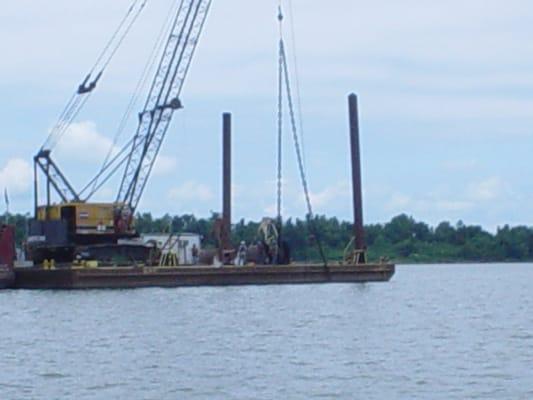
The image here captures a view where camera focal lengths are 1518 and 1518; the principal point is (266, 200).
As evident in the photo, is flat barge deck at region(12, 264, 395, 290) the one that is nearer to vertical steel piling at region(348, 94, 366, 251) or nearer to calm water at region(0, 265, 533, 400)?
vertical steel piling at region(348, 94, 366, 251)

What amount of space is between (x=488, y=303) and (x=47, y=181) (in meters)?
36.0

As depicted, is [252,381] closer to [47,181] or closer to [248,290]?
[248,290]

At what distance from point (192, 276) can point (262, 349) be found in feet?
153

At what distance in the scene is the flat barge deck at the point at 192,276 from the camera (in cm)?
8750

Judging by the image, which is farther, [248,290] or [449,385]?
[248,290]

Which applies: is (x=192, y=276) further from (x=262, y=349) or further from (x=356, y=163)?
(x=262, y=349)

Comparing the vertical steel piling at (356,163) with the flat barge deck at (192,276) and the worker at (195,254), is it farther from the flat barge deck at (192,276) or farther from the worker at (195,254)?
the worker at (195,254)

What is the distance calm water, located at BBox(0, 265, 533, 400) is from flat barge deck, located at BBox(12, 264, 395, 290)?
7.54 meters

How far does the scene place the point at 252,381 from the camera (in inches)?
1490

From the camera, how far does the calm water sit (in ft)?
120

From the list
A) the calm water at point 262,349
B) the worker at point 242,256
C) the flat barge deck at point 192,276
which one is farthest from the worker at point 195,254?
the calm water at point 262,349

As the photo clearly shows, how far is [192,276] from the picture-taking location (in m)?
93.1

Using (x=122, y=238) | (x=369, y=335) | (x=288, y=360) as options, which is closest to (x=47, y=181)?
(x=122, y=238)

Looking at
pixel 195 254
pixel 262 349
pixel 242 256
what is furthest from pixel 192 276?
pixel 262 349
